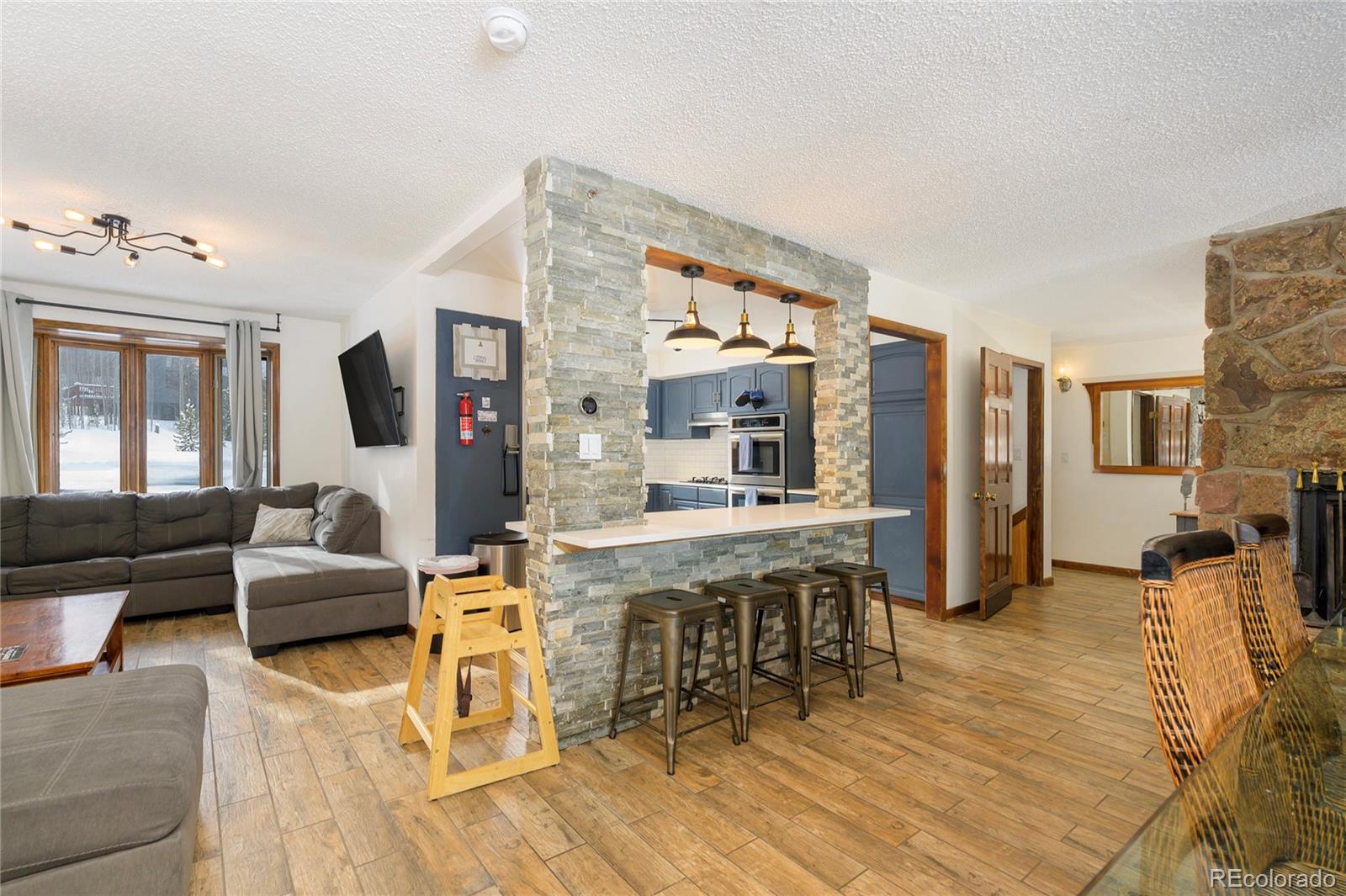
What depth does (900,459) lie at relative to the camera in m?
5.32

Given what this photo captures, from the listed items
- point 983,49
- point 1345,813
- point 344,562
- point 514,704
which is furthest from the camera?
point 344,562

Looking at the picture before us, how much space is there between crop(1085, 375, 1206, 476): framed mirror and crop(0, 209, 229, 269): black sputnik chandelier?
7975 millimetres

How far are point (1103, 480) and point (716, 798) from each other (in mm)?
6249

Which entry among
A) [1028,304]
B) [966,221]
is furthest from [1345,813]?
[1028,304]

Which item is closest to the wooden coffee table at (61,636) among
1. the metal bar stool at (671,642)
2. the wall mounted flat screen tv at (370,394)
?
the wall mounted flat screen tv at (370,394)

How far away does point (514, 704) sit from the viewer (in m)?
3.12

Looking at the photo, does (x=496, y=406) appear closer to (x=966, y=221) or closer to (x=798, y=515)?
(x=798, y=515)

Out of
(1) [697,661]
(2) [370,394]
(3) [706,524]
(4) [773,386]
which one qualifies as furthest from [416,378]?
(4) [773,386]

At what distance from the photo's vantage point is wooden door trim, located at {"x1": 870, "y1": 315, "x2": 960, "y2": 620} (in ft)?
15.7

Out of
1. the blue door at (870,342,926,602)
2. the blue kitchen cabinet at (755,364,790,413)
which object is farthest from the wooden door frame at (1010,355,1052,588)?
the blue kitchen cabinet at (755,364,790,413)

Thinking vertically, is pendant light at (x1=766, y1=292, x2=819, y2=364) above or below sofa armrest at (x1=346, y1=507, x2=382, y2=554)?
above

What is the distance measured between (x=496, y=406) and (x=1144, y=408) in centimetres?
644

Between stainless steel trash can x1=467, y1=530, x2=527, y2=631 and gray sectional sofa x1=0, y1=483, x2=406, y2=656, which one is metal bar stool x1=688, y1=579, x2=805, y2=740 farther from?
gray sectional sofa x1=0, y1=483, x2=406, y2=656
